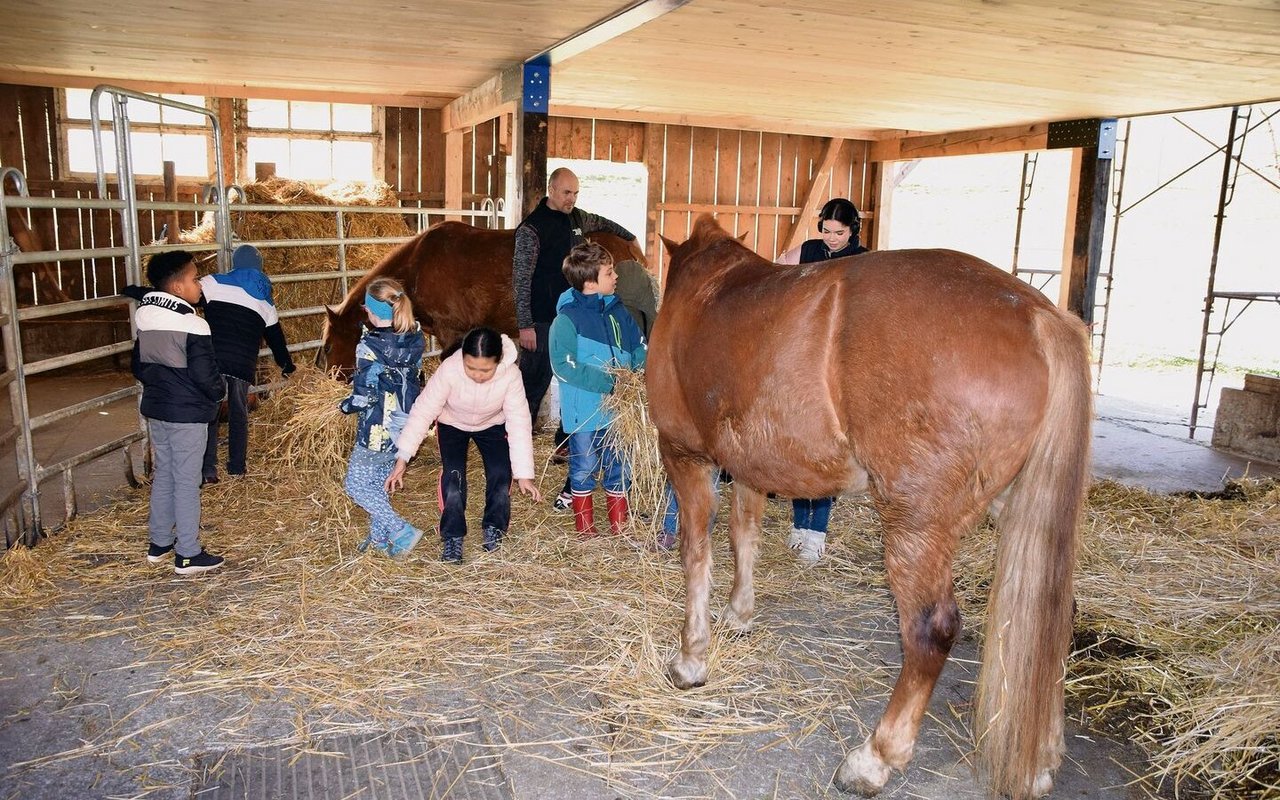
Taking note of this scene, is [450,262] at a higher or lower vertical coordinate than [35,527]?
higher

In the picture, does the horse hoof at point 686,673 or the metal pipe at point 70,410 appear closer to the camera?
the horse hoof at point 686,673

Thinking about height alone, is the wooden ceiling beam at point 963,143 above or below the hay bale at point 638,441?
above

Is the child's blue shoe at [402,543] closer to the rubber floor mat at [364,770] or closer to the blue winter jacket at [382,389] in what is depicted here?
the blue winter jacket at [382,389]

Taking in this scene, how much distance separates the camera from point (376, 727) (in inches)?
113

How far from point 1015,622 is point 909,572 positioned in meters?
0.31

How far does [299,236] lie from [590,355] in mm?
4793

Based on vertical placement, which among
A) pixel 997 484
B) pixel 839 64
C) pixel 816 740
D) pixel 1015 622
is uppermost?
pixel 839 64

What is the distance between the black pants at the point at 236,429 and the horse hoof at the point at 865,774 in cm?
445

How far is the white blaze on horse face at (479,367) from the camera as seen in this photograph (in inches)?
158

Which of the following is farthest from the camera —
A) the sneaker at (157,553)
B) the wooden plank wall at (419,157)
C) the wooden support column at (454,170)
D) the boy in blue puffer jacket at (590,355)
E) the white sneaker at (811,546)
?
Answer: the wooden plank wall at (419,157)

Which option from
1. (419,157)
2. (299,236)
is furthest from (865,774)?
(419,157)

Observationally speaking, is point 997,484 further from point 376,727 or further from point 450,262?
point 450,262

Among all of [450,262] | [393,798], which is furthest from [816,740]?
[450,262]

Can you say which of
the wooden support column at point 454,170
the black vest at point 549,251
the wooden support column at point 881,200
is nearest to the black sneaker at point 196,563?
the black vest at point 549,251
